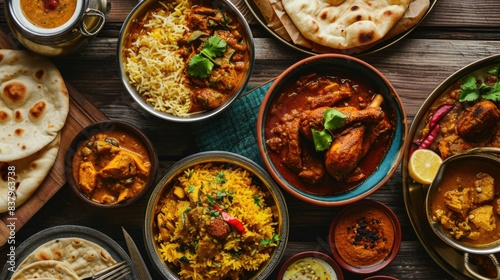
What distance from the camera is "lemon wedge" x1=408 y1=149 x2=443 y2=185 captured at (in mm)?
3824

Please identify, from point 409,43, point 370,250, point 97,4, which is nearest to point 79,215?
point 97,4

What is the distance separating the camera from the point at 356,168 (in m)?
3.89

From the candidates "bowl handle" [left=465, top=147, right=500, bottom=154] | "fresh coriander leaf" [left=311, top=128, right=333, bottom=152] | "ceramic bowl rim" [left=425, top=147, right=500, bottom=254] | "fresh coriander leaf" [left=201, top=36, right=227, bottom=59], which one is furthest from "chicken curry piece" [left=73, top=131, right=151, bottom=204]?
"bowl handle" [left=465, top=147, right=500, bottom=154]

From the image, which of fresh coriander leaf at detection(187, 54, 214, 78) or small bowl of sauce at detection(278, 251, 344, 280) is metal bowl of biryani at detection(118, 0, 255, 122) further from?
small bowl of sauce at detection(278, 251, 344, 280)

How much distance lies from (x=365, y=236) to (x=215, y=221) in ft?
3.69

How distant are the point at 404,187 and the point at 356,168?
399 millimetres

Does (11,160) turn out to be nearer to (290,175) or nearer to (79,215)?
(79,215)

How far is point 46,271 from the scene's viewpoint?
12.6 feet

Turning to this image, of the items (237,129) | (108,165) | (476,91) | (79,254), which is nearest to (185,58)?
(237,129)

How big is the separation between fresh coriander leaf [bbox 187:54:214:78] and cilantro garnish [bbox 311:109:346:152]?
822 millimetres

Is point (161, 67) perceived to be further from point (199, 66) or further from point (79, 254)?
point (79, 254)

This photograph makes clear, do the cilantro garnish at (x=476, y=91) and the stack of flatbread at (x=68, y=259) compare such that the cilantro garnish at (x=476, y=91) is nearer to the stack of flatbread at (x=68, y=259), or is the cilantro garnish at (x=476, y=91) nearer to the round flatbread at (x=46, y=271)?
the stack of flatbread at (x=68, y=259)

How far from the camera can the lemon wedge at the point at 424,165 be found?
12.5ft

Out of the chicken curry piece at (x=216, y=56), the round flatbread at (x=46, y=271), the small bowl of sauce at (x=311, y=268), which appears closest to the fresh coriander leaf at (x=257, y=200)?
the small bowl of sauce at (x=311, y=268)
